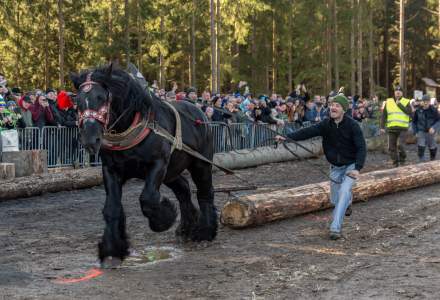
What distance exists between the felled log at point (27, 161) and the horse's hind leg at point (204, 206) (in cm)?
572

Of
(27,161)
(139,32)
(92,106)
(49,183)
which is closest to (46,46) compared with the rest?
(139,32)

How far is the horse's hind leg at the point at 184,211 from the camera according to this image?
345 inches

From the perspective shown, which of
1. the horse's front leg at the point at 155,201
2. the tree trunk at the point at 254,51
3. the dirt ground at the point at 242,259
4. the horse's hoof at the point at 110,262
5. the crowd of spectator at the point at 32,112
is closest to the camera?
the dirt ground at the point at 242,259

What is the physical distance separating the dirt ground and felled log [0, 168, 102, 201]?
0.69m

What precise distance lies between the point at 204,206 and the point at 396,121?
33.4 ft

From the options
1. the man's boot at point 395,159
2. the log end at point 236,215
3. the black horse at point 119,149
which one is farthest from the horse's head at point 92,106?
the man's boot at point 395,159

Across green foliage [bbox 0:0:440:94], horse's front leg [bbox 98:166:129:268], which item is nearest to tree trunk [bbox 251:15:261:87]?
green foliage [bbox 0:0:440:94]

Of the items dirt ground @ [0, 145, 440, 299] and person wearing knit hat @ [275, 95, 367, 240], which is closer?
dirt ground @ [0, 145, 440, 299]

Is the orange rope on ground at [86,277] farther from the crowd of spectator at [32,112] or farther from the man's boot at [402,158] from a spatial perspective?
the man's boot at [402,158]

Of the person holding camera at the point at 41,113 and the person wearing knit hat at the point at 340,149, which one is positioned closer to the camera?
Answer: the person wearing knit hat at the point at 340,149

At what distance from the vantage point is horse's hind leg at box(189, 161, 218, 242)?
866cm

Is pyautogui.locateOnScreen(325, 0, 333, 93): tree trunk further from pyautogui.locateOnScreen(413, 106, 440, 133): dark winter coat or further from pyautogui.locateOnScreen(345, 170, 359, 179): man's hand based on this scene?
pyautogui.locateOnScreen(345, 170, 359, 179): man's hand

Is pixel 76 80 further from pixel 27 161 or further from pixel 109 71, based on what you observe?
pixel 27 161

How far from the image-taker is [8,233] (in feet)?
30.3
